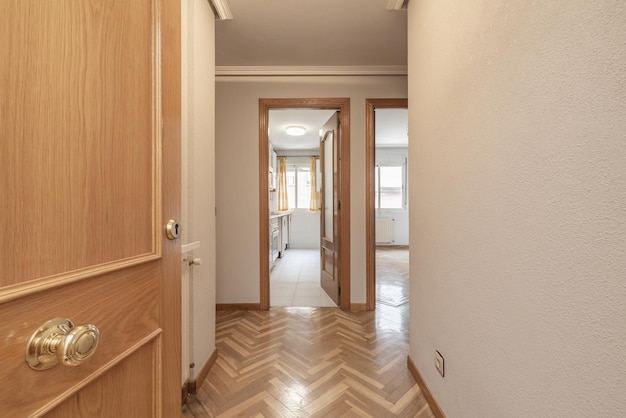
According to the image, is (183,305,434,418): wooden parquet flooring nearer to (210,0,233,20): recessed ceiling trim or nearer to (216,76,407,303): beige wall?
(216,76,407,303): beige wall

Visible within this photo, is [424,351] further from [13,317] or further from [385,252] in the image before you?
[385,252]

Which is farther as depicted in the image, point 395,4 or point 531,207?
point 395,4

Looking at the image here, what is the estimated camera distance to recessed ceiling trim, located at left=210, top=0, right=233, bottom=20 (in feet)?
6.22

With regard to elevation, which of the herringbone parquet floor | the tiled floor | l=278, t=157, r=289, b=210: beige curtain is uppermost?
l=278, t=157, r=289, b=210: beige curtain

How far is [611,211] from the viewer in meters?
0.55

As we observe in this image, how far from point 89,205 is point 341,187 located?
2495 millimetres

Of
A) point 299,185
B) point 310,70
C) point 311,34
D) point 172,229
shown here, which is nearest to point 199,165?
point 172,229

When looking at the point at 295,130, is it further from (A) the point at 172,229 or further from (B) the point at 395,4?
(A) the point at 172,229

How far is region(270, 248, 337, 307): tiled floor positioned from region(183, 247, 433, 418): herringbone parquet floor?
405 mm

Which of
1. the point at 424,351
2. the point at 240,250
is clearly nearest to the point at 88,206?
the point at 424,351

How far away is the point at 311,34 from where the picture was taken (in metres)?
2.30

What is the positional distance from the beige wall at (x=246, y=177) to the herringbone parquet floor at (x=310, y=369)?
0.36 metres

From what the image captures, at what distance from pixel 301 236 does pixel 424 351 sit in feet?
18.9

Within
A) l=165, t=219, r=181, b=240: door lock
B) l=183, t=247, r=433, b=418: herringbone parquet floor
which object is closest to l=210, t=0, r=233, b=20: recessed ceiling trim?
l=165, t=219, r=181, b=240: door lock
